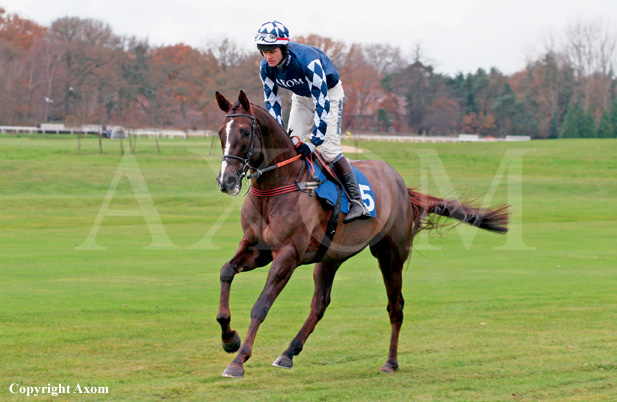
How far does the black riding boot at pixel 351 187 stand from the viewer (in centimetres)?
837

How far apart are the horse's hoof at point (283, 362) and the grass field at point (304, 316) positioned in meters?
0.07

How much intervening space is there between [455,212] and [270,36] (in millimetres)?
4320

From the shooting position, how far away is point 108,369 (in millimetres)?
7363

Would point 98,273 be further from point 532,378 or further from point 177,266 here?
point 532,378

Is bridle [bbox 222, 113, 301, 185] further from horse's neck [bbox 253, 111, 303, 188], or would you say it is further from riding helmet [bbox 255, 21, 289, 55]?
riding helmet [bbox 255, 21, 289, 55]

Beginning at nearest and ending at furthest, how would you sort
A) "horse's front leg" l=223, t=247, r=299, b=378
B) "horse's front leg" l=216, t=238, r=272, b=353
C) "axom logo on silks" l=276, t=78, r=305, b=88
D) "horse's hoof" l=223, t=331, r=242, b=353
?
"horse's front leg" l=223, t=247, r=299, b=378 → "horse's front leg" l=216, t=238, r=272, b=353 → "horse's hoof" l=223, t=331, r=242, b=353 → "axom logo on silks" l=276, t=78, r=305, b=88

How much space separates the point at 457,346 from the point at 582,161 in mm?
49430

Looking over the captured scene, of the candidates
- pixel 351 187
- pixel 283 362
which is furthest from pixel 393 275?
→ pixel 283 362

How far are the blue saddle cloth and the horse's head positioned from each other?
101 centimetres

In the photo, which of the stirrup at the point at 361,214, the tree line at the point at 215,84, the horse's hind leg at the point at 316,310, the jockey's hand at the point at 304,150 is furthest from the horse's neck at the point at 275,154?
the tree line at the point at 215,84

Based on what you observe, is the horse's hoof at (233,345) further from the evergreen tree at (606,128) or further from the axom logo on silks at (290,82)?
the evergreen tree at (606,128)

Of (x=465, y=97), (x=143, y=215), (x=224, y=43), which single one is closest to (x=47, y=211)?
(x=143, y=215)

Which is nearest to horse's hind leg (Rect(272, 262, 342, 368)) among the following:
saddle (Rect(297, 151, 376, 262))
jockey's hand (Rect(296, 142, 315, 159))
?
saddle (Rect(297, 151, 376, 262))

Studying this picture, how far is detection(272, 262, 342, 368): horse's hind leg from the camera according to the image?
25.7 feet
